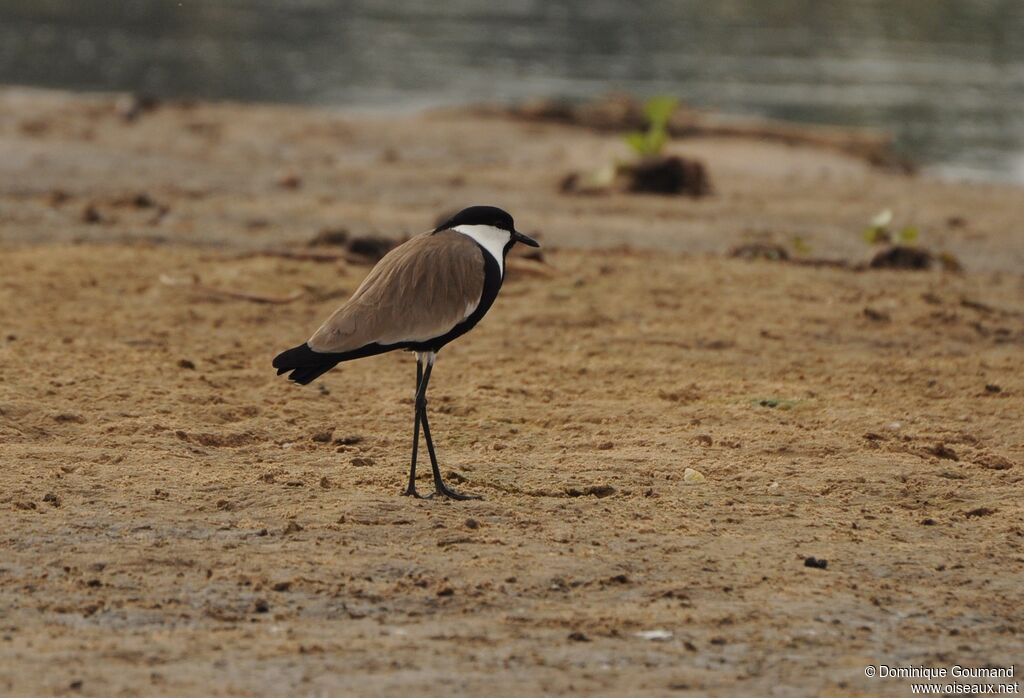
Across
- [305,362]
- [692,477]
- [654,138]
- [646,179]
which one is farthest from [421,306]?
[654,138]

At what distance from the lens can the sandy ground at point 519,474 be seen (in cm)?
441

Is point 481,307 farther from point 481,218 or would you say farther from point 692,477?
point 692,477

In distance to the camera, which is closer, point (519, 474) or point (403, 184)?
point (519, 474)

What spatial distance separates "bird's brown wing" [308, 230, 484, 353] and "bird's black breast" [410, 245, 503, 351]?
18 millimetres

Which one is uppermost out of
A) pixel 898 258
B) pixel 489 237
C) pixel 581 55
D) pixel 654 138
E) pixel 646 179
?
pixel 581 55

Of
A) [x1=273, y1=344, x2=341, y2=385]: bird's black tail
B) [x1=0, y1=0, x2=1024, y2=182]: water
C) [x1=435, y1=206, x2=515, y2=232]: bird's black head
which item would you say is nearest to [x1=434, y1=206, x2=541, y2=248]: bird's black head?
[x1=435, y1=206, x2=515, y2=232]: bird's black head

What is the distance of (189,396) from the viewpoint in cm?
677

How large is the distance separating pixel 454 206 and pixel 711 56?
15.5 m

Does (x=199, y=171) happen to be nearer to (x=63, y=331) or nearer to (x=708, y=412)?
(x=63, y=331)

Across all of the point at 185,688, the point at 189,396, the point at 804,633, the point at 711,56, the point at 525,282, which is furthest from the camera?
the point at 711,56

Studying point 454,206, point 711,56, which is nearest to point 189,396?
point 454,206

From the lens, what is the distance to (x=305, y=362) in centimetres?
552

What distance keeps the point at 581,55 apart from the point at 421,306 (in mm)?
21155

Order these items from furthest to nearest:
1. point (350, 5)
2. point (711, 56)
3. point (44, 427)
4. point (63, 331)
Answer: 1. point (350, 5)
2. point (711, 56)
3. point (63, 331)
4. point (44, 427)
